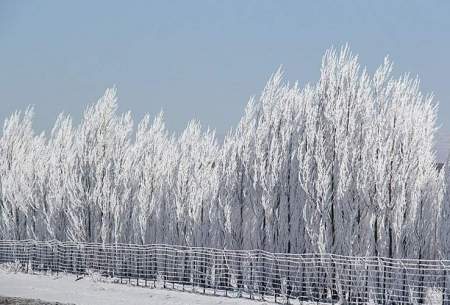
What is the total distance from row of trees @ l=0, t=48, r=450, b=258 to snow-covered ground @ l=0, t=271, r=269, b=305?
356 centimetres

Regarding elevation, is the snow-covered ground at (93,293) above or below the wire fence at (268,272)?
below

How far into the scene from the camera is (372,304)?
74.7 feet

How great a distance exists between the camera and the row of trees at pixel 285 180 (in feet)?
78.1

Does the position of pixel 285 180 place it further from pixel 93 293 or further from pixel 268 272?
pixel 93 293

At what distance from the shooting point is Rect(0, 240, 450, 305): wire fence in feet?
74.1

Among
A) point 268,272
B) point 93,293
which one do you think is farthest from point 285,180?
point 93,293

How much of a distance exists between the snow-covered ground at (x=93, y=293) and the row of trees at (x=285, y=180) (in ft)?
11.7

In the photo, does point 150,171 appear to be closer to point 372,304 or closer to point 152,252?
point 152,252

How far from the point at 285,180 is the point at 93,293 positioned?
6957 millimetres

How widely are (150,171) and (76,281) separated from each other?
636cm

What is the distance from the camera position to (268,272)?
25.3 meters

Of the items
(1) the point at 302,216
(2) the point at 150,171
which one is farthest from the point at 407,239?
(2) the point at 150,171

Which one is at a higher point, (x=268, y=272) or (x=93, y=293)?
(x=268, y=272)

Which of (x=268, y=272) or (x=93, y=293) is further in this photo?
(x=268, y=272)
